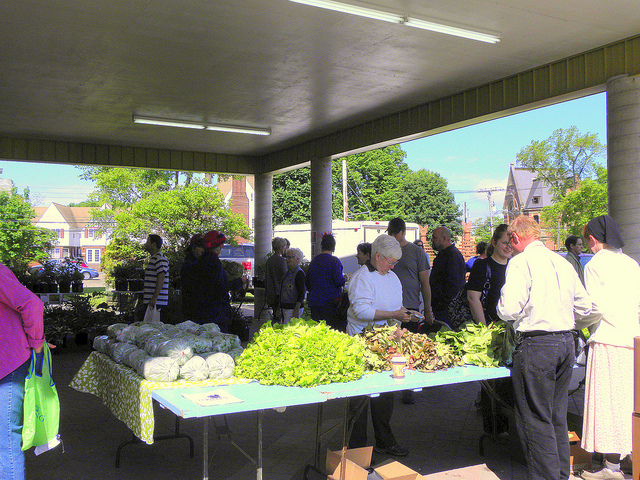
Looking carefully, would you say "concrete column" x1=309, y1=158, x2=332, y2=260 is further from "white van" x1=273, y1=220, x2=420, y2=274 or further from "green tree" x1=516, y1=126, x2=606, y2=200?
"green tree" x1=516, y1=126, x2=606, y2=200

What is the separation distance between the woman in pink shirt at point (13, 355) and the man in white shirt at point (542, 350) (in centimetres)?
289

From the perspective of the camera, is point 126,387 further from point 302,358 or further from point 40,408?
point 302,358

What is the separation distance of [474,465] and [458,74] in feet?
15.9

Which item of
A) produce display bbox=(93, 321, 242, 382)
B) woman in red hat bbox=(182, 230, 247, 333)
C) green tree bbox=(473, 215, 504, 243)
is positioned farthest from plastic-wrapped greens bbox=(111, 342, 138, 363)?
green tree bbox=(473, 215, 504, 243)

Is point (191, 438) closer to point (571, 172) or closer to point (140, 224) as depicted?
point (140, 224)

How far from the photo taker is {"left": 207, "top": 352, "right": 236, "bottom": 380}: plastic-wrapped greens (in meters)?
3.54

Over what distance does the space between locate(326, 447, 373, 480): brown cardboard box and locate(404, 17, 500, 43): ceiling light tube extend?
3.95m

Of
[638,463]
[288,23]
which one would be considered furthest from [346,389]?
[288,23]

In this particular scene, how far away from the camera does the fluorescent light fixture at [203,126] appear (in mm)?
9648

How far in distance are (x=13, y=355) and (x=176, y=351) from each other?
93 cm

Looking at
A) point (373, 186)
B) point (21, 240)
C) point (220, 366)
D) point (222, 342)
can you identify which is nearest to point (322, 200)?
point (222, 342)

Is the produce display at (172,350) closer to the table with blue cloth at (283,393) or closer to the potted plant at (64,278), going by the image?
the table with blue cloth at (283,393)

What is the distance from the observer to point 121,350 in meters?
4.11

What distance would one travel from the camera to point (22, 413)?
3.28 metres
